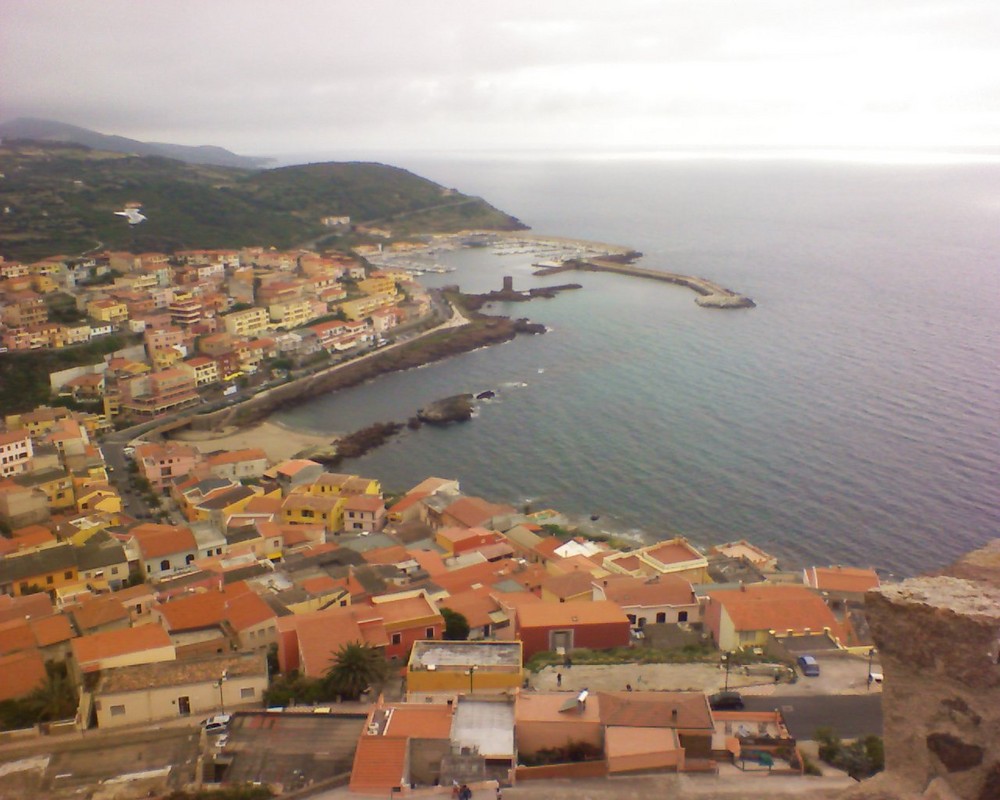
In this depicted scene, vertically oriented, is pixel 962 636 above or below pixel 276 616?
above

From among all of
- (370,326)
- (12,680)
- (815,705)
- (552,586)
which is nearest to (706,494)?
(552,586)

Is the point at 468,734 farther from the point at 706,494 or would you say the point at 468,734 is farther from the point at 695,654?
the point at 706,494

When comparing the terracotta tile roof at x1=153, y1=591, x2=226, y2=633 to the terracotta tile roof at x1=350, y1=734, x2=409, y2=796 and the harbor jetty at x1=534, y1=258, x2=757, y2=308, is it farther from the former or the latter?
the harbor jetty at x1=534, y1=258, x2=757, y2=308

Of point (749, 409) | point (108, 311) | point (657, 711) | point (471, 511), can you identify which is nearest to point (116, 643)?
point (657, 711)

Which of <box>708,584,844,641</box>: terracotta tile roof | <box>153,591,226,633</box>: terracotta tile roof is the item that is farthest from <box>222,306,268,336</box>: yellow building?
<box>708,584,844,641</box>: terracotta tile roof

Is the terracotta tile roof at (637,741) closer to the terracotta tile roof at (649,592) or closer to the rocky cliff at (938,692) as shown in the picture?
the rocky cliff at (938,692)

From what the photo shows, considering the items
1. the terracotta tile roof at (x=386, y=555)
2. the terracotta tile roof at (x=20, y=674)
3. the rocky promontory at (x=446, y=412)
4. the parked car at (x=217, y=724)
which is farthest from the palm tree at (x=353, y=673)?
the rocky promontory at (x=446, y=412)

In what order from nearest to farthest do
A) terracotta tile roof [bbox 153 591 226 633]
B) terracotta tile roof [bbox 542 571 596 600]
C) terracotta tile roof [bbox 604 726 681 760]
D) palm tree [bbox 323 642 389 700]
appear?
terracotta tile roof [bbox 604 726 681 760] < palm tree [bbox 323 642 389 700] < terracotta tile roof [bbox 153 591 226 633] < terracotta tile roof [bbox 542 571 596 600]
